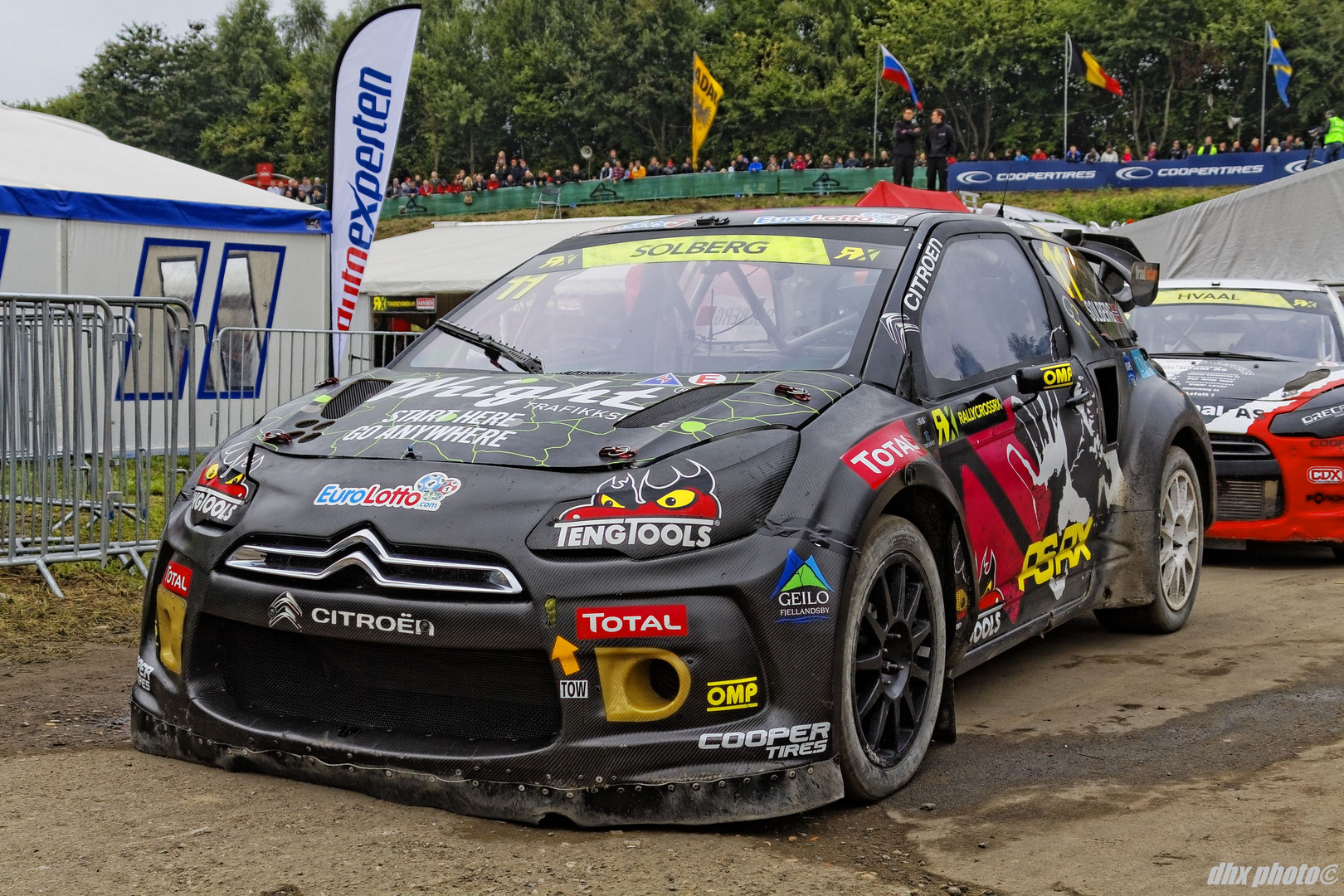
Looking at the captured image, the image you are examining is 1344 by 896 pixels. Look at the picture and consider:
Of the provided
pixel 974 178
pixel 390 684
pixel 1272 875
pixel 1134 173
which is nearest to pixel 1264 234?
pixel 1272 875

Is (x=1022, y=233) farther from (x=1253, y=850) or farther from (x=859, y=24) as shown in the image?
(x=859, y=24)

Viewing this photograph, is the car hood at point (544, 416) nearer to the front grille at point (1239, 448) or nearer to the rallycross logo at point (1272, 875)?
the rallycross logo at point (1272, 875)

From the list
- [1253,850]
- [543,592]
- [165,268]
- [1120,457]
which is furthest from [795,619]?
[165,268]

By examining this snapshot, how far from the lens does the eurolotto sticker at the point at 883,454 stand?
3617 millimetres

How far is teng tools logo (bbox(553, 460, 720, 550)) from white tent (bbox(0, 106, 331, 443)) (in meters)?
8.44

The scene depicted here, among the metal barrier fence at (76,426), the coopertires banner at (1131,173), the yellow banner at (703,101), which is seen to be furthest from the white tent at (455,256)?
the coopertires banner at (1131,173)

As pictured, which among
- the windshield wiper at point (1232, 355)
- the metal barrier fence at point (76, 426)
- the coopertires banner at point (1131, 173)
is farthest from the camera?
the coopertires banner at point (1131, 173)

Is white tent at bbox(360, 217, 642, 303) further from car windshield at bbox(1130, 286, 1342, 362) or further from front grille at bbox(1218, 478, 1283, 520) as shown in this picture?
front grille at bbox(1218, 478, 1283, 520)

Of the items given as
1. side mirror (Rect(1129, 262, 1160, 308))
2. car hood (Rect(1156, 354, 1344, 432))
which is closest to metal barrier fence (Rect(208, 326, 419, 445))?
car hood (Rect(1156, 354, 1344, 432))

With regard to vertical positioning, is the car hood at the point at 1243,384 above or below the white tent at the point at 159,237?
below

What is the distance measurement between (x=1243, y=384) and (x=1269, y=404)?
33 cm

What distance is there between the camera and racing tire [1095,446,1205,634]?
19.3ft

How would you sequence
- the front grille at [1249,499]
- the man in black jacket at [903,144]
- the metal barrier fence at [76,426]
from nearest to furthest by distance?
the metal barrier fence at [76,426], the front grille at [1249,499], the man in black jacket at [903,144]

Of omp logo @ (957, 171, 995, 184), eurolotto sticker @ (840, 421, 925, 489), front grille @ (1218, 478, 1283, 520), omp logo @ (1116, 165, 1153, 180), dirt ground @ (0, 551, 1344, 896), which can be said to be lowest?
dirt ground @ (0, 551, 1344, 896)
